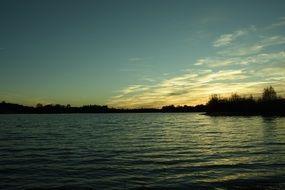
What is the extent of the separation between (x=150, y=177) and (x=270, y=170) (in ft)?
33.4

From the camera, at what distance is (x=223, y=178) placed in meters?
23.8

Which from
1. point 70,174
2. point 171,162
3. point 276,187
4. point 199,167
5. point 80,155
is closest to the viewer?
point 276,187

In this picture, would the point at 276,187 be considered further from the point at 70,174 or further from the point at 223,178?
the point at 70,174

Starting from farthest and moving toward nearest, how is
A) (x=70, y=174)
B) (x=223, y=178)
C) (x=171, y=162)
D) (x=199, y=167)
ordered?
(x=171, y=162), (x=199, y=167), (x=70, y=174), (x=223, y=178)

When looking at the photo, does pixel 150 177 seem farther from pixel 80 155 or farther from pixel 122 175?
pixel 80 155

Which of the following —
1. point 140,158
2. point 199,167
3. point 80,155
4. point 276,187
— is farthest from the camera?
point 80,155

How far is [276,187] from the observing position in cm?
→ 2072

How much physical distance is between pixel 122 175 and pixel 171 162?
7.51m

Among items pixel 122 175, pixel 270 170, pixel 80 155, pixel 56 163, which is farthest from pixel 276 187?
pixel 80 155

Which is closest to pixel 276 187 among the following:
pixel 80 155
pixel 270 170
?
pixel 270 170

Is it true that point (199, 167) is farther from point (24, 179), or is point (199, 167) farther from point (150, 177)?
point (24, 179)

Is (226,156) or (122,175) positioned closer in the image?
(122,175)

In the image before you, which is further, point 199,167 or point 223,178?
point 199,167

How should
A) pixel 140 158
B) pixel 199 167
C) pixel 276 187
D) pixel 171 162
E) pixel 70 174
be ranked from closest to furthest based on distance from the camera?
pixel 276 187
pixel 70 174
pixel 199 167
pixel 171 162
pixel 140 158
